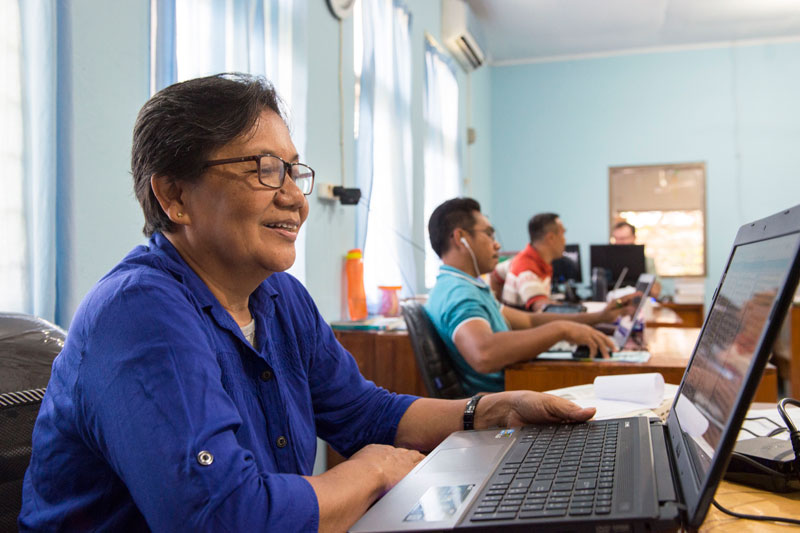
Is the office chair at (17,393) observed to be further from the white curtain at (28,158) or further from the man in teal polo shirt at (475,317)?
the man in teal polo shirt at (475,317)

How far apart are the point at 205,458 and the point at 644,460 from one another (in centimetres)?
53

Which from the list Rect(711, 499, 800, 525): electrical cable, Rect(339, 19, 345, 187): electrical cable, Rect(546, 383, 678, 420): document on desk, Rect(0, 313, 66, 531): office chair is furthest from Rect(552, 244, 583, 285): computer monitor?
Rect(0, 313, 66, 531): office chair

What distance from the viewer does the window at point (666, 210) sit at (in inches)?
257

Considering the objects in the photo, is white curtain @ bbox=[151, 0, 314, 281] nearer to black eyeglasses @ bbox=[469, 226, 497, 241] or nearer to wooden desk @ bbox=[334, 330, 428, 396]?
wooden desk @ bbox=[334, 330, 428, 396]

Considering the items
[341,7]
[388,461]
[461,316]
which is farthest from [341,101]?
[388,461]

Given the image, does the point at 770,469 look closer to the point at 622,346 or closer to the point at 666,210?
the point at 622,346

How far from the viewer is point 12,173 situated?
1443mm

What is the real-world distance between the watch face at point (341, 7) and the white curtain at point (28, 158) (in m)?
1.75

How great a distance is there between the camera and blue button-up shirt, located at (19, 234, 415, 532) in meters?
0.73

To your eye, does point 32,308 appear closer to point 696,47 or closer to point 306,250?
point 306,250

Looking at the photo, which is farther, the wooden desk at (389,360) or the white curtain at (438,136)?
the white curtain at (438,136)

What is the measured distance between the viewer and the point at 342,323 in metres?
2.96

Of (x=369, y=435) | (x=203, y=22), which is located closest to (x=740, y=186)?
(x=203, y=22)

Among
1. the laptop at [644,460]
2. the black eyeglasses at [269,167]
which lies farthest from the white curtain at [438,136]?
the laptop at [644,460]
